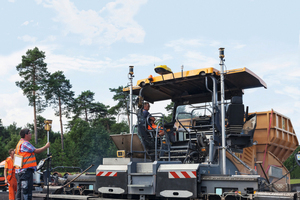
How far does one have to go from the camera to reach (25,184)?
6.83m

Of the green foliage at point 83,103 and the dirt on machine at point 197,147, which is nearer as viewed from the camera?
the dirt on machine at point 197,147

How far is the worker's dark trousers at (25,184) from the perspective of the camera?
6.81m

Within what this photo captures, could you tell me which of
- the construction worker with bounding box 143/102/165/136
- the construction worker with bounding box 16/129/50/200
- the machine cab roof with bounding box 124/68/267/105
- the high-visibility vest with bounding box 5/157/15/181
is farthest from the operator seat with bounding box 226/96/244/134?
the high-visibility vest with bounding box 5/157/15/181

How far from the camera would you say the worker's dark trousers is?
681 cm

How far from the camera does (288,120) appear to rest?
34.0 feet

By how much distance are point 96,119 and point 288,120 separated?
166 feet

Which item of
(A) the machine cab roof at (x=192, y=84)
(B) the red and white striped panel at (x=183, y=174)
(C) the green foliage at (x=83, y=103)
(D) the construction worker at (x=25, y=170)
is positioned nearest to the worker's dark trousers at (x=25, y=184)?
(D) the construction worker at (x=25, y=170)

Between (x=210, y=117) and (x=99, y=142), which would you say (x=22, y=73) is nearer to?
(x=99, y=142)

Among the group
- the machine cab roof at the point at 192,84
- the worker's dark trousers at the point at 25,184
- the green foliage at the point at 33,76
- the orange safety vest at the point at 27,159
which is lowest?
the worker's dark trousers at the point at 25,184

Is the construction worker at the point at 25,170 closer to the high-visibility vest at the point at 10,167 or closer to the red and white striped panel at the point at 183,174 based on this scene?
the red and white striped panel at the point at 183,174

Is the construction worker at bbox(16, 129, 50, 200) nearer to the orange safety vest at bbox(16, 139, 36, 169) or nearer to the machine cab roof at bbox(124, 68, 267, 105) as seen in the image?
the orange safety vest at bbox(16, 139, 36, 169)

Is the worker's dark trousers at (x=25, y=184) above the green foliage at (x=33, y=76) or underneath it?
underneath

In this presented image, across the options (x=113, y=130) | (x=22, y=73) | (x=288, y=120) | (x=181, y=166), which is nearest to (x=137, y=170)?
(x=181, y=166)

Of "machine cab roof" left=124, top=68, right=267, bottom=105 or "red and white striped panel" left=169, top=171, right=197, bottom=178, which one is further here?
"machine cab roof" left=124, top=68, right=267, bottom=105
